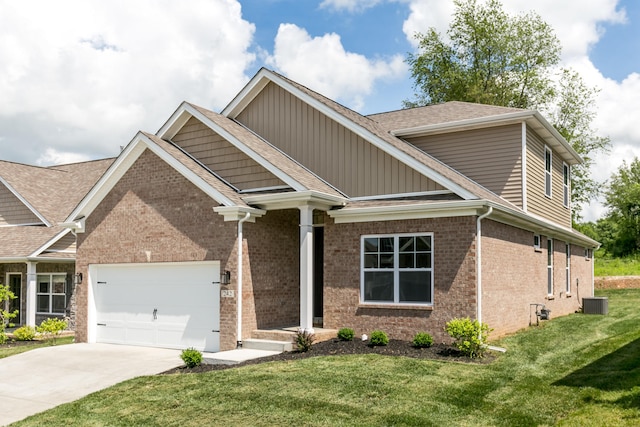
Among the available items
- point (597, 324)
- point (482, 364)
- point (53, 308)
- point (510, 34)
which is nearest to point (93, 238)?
point (53, 308)

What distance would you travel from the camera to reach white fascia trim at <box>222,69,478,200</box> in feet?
48.2

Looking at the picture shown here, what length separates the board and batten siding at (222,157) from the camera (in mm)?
16188

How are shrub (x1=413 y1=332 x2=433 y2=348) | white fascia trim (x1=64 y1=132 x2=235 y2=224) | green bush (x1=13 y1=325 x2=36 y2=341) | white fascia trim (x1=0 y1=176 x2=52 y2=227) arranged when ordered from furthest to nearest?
white fascia trim (x1=0 y1=176 x2=52 y2=227), green bush (x1=13 y1=325 x2=36 y2=341), white fascia trim (x1=64 y1=132 x2=235 y2=224), shrub (x1=413 y1=332 x2=433 y2=348)

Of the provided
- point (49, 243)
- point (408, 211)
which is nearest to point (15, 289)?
point (49, 243)

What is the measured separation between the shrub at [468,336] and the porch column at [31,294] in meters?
15.5

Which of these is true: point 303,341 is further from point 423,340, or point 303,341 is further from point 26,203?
point 26,203

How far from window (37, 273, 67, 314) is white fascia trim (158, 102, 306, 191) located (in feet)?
28.5

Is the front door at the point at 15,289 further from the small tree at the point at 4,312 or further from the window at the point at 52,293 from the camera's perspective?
the window at the point at 52,293

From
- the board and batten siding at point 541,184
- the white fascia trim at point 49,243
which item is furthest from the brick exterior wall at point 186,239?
the board and batten siding at point 541,184

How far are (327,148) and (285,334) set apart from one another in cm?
562

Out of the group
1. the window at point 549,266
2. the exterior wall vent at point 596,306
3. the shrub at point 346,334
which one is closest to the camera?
the shrub at point 346,334

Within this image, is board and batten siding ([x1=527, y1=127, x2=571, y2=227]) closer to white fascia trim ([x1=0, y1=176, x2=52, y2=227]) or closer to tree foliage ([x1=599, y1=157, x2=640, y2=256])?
white fascia trim ([x1=0, y1=176, x2=52, y2=227])

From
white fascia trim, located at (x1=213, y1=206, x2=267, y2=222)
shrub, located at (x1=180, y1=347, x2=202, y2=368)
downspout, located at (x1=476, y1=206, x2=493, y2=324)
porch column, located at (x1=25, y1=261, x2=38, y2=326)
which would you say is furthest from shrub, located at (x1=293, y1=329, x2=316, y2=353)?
porch column, located at (x1=25, y1=261, x2=38, y2=326)

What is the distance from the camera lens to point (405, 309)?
1464 cm
